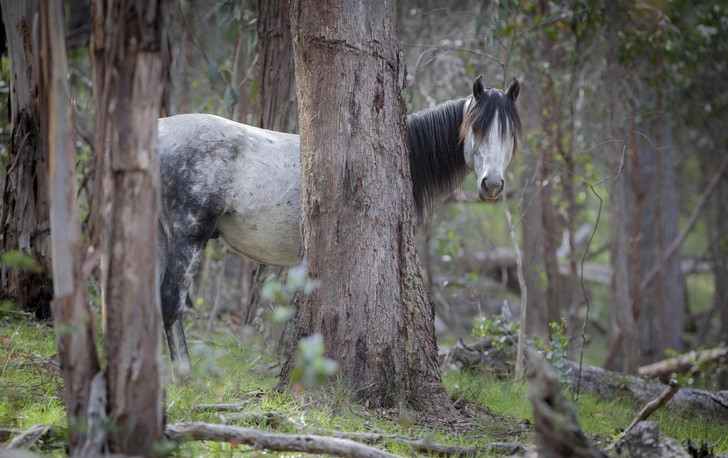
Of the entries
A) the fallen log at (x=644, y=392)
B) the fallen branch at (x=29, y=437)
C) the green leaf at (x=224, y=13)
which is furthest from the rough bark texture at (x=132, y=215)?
the fallen log at (x=644, y=392)

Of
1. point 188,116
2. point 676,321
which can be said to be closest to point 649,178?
point 676,321

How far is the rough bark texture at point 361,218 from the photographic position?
3.93 meters

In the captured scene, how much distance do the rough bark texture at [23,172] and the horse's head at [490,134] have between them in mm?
3474

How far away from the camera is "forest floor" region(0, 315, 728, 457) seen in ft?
10.9

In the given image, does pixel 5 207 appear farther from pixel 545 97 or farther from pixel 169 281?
pixel 545 97

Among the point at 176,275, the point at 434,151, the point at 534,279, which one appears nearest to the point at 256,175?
the point at 176,275

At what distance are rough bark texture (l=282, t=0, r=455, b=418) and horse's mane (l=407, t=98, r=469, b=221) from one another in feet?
2.58

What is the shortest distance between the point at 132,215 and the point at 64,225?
11.1 inches

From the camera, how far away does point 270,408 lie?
12.3 feet

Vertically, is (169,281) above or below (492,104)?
below

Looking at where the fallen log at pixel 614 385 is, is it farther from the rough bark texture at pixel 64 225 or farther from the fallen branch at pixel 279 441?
the rough bark texture at pixel 64 225

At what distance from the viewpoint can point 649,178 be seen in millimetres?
11242

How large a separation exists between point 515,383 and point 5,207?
4.56m

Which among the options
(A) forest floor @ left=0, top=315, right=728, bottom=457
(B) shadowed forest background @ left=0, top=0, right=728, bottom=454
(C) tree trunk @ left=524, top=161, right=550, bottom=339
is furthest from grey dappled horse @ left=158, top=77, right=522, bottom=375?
(C) tree trunk @ left=524, top=161, right=550, bottom=339
